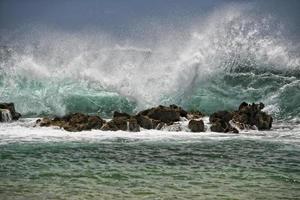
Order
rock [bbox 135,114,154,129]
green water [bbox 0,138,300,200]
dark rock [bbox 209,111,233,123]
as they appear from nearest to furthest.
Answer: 1. green water [bbox 0,138,300,200]
2. rock [bbox 135,114,154,129]
3. dark rock [bbox 209,111,233,123]

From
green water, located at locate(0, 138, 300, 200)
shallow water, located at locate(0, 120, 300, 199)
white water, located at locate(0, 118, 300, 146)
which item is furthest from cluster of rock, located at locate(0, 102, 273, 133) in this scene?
green water, located at locate(0, 138, 300, 200)

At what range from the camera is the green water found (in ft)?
28.7

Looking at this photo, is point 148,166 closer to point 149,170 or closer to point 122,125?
point 149,170

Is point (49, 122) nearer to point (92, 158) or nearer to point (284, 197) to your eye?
point (92, 158)

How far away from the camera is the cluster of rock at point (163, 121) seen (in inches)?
801

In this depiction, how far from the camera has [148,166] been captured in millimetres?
11641

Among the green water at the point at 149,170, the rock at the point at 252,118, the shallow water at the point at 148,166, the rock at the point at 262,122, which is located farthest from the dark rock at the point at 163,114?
the green water at the point at 149,170

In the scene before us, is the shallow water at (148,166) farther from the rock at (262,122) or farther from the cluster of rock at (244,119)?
the rock at (262,122)

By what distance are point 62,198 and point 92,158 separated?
15.1 feet

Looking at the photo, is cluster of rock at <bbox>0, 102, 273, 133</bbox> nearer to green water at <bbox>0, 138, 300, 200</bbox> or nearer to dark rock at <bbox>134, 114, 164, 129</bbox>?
dark rock at <bbox>134, 114, 164, 129</bbox>

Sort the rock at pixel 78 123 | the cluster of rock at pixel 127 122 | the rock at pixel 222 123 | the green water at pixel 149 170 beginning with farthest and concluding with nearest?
the rock at pixel 222 123 → the cluster of rock at pixel 127 122 → the rock at pixel 78 123 → the green water at pixel 149 170

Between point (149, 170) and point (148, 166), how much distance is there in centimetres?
54

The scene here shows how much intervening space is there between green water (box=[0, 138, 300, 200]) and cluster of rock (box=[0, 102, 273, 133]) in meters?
4.00

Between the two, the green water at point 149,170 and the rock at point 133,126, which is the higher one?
the rock at point 133,126
